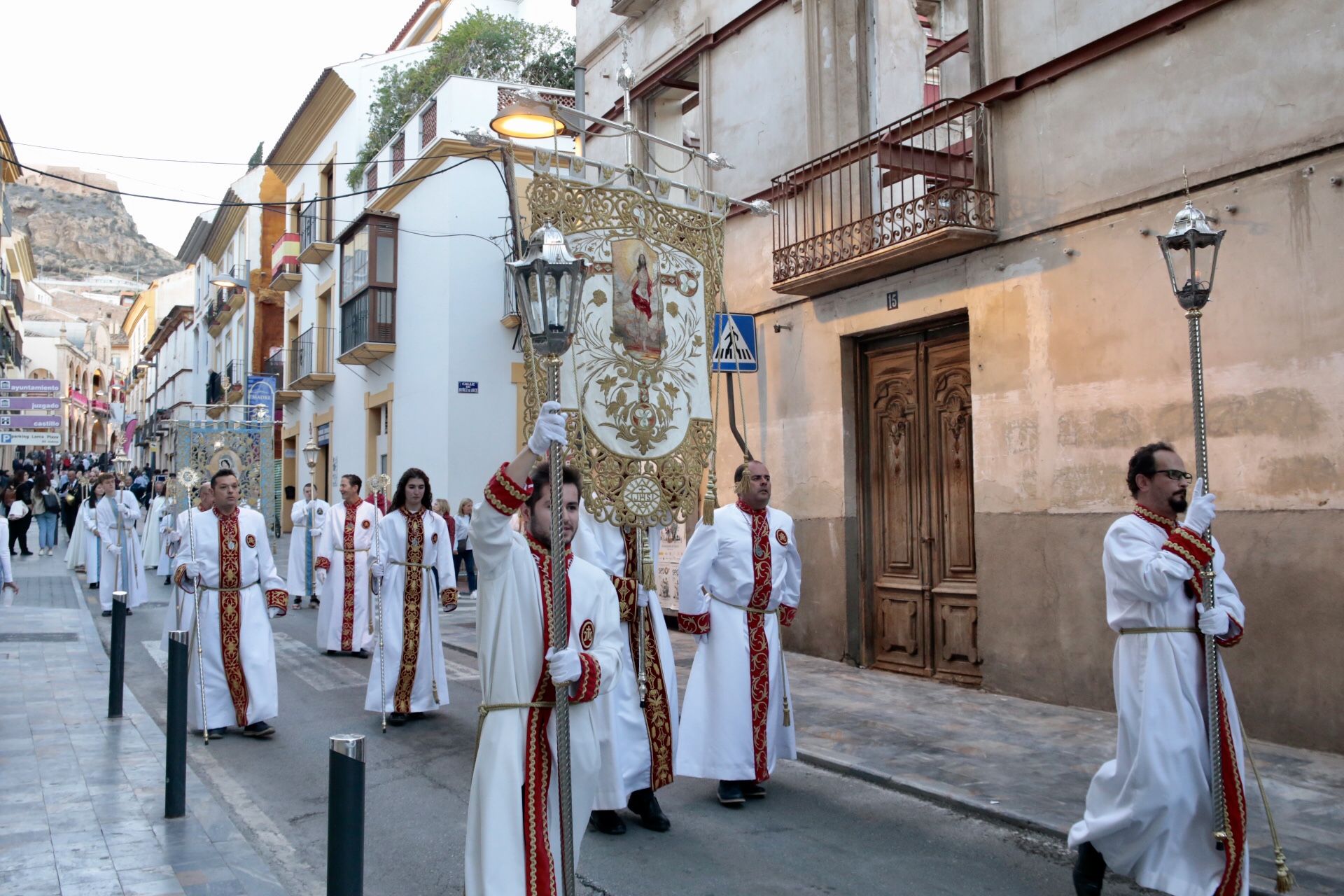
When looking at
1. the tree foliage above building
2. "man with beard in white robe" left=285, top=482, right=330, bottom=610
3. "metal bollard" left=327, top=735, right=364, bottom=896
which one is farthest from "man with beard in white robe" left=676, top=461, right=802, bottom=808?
the tree foliage above building

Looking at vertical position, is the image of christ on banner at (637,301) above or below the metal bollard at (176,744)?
above

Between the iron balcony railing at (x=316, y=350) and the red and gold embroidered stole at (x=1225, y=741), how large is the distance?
83.1ft

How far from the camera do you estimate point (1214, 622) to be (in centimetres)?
431

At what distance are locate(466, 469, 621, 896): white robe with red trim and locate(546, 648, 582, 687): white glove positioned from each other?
0.10 m

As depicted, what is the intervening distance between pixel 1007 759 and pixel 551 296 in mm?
4639

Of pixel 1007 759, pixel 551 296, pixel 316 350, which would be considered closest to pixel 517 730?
pixel 551 296

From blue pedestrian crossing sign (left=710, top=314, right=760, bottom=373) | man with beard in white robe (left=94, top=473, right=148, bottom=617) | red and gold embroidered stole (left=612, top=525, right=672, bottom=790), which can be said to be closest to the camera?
red and gold embroidered stole (left=612, top=525, right=672, bottom=790)

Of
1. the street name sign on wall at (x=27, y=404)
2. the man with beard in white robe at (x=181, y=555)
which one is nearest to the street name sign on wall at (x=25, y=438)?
the street name sign on wall at (x=27, y=404)

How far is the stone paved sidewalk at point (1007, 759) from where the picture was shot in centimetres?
533

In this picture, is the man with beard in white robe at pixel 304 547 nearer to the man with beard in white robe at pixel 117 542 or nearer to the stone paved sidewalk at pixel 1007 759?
the man with beard in white robe at pixel 117 542

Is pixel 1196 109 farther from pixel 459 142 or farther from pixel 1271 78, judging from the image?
pixel 459 142

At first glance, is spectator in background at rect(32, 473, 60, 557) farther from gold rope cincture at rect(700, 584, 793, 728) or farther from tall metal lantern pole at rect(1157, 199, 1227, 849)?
tall metal lantern pole at rect(1157, 199, 1227, 849)

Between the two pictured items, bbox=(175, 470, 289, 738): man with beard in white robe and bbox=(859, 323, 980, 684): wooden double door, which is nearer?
bbox=(175, 470, 289, 738): man with beard in white robe

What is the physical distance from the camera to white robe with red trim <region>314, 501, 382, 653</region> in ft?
38.0
